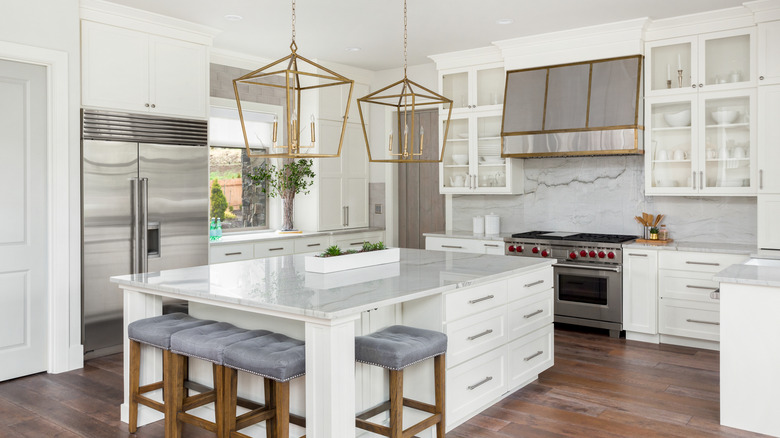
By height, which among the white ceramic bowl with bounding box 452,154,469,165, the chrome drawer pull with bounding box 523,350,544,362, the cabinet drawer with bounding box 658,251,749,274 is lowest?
the chrome drawer pull with bounding box 523,350,544,362

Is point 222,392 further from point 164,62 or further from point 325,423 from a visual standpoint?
point 164,62

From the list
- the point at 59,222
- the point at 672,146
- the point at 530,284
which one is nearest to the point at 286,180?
the point at 59,222

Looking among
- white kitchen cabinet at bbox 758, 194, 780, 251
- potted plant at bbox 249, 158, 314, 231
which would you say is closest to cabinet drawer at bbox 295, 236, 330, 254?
potted plant at bbox 249, 158, 314, 231

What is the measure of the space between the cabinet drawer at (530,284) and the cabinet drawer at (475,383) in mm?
360

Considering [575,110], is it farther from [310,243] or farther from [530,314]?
[310,243]

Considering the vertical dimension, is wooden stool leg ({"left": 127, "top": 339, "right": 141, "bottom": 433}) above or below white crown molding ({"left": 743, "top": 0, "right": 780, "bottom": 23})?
below

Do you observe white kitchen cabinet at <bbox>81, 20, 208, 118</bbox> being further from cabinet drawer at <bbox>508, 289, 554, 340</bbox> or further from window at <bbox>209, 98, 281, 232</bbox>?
cabinet drawer at <bbox>508, 289, 554, 340</bbox>

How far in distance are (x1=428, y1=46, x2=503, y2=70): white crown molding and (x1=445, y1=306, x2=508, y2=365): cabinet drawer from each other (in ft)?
11.1

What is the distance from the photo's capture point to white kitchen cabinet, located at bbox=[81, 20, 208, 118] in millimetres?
4637

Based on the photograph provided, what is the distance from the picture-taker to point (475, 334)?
3344 mm

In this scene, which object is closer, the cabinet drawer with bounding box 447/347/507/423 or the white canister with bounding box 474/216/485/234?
the cabinet drawer with bounding box 447/347/507/423

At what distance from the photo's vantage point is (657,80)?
209 inches

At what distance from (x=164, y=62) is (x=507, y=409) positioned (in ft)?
12.6

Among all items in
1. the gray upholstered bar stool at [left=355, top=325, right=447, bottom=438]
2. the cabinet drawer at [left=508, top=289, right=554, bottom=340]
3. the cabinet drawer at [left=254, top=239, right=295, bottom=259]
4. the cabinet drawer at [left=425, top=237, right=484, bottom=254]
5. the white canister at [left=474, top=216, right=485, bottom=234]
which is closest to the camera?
the gray upholstered bar stool at [left=355, top=325, right=447, bottom=438]
